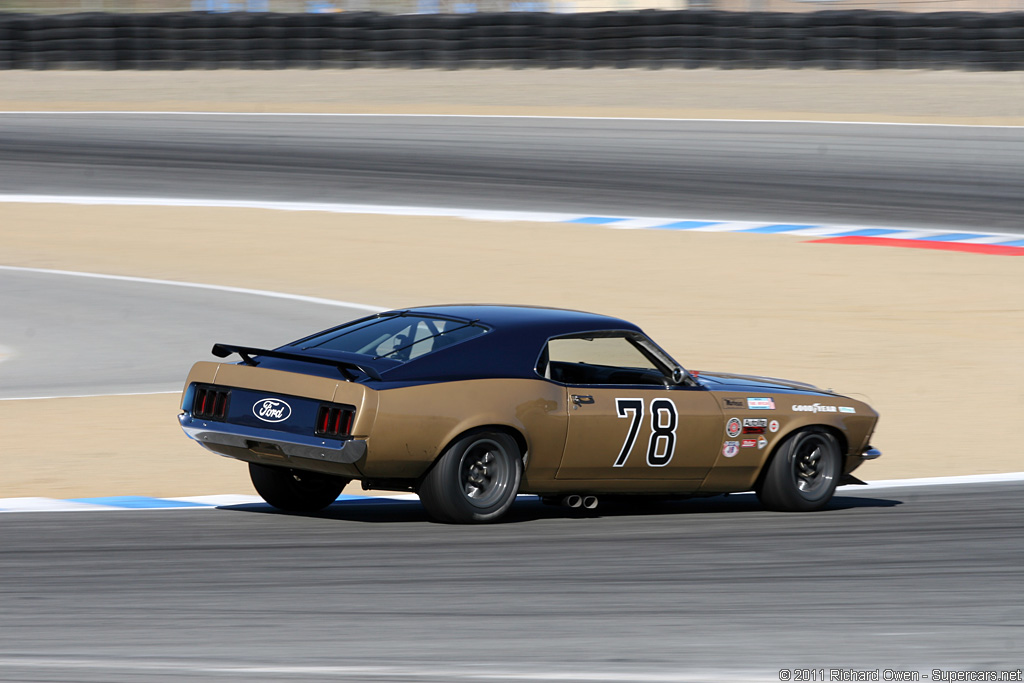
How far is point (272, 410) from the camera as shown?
688 centimetres

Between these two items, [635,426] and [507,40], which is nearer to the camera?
[635,426]

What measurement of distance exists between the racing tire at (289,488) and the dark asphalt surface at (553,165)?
1404cm

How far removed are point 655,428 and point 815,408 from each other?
101 cm

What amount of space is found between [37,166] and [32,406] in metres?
14.2

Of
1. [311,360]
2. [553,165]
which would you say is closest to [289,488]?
[311,360]

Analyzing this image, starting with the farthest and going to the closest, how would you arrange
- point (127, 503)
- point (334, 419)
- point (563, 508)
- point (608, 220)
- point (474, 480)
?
1. point (608, 220)
2. point (563, 508)
3. point (127, 503)
4. point (474, 480)
5. point (334, 419)

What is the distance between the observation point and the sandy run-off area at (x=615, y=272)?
9.98m

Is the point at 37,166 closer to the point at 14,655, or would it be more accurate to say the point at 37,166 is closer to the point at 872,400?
the point at 872,400

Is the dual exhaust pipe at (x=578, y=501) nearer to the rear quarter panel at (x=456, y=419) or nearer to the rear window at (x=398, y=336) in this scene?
the rear quarter panel at (x=456, y=419)

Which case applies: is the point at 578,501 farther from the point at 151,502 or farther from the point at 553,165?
the point at 553,165

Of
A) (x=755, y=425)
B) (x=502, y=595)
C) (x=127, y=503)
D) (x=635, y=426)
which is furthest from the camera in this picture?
(x=755, y=425)

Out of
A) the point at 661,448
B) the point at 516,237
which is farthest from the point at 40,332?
the point at 661,448

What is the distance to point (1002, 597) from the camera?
19.9ft

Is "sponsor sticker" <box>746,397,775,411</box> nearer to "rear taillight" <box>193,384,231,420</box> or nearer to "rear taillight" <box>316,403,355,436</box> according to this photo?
"rear taillight" <box>316,403,355,436</box>
